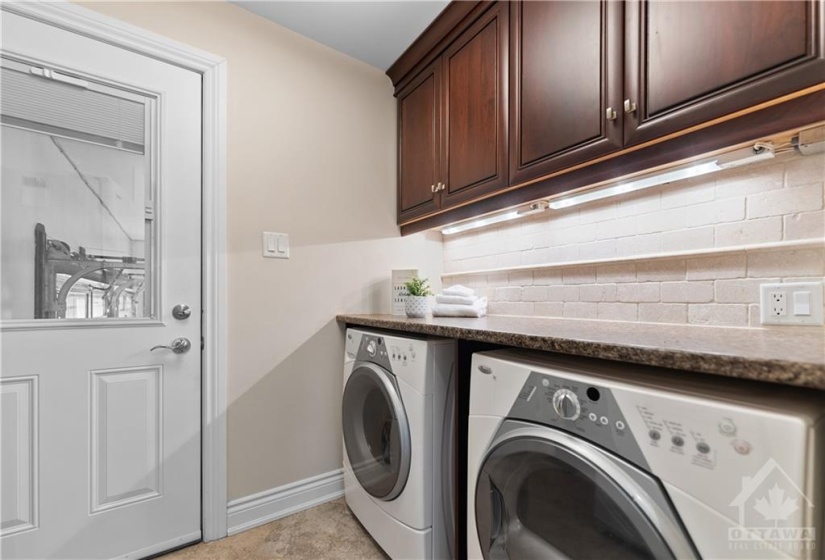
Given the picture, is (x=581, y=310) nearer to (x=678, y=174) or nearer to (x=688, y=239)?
(x=688, y=239)

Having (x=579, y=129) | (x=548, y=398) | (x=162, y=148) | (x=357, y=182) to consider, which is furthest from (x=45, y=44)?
(x=548, y=398)

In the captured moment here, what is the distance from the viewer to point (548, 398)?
81cm

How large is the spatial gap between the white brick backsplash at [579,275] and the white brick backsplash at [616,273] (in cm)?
3

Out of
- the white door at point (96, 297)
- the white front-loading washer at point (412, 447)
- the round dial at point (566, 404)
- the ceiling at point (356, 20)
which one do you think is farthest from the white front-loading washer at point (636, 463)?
the ceiling at point (356, 20)

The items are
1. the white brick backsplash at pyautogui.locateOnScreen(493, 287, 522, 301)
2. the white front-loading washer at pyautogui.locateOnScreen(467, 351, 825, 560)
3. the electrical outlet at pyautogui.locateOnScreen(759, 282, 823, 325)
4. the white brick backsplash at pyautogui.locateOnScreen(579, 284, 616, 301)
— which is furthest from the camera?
the white brick backsplash at pyautogui.locateOnScreen(493, 287, 522, 301)

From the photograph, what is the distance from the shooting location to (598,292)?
1.50m

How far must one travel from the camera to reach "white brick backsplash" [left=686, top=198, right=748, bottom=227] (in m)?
1.15

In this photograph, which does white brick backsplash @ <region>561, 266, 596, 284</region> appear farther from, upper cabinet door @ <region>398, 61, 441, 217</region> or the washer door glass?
the washer door glass

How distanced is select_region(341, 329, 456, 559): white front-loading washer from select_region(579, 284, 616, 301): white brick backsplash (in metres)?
0.70

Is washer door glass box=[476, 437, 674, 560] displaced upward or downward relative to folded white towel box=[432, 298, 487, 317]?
downward

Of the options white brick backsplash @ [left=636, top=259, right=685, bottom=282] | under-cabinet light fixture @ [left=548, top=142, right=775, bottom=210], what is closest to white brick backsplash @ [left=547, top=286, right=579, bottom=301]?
white brick backsplash @ [left=636, top=259, right=685, bottom=282]

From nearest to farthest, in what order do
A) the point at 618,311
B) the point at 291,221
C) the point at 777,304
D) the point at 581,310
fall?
the point at 777,304 < the point at 618,311 < the point at 581,310 < the point at 291,221

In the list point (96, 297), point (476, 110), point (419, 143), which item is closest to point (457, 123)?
point (476, 110)

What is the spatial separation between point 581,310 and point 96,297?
6.51ft
